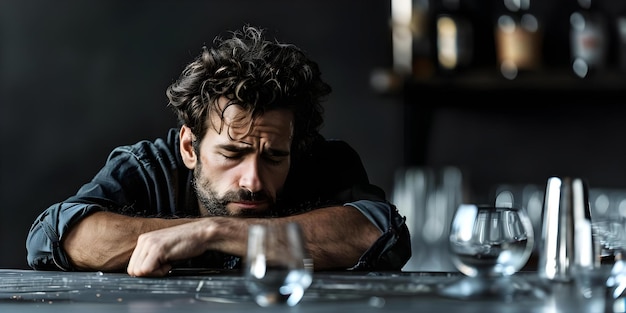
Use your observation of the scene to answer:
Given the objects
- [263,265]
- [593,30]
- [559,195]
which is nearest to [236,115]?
[559,195]

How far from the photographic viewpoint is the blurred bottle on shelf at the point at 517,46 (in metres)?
3.22

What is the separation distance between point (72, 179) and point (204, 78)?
1.05 m

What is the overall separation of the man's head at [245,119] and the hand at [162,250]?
1.46ft

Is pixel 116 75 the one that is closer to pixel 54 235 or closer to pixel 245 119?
pixel 245 119

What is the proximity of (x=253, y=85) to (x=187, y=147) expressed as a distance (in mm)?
257

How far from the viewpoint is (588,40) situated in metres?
3.24

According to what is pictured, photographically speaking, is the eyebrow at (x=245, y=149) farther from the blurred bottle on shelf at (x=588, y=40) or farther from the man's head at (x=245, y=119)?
the blurred bottle on shelf at (x=588, y=40)

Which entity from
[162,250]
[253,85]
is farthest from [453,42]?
[162,250]

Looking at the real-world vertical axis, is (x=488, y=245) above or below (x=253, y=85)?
below

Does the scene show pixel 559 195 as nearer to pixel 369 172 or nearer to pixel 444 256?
pixel 444 256

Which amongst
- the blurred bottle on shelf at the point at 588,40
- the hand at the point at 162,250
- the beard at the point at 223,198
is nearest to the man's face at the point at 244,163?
the beard at the point at 223,198

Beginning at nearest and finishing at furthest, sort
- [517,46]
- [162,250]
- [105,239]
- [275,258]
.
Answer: [275,258]
[162,250]
[105,239]
[517,46]

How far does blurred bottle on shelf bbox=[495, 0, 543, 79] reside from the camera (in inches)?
127

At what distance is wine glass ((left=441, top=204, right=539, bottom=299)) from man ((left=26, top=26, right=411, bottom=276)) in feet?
1.70
